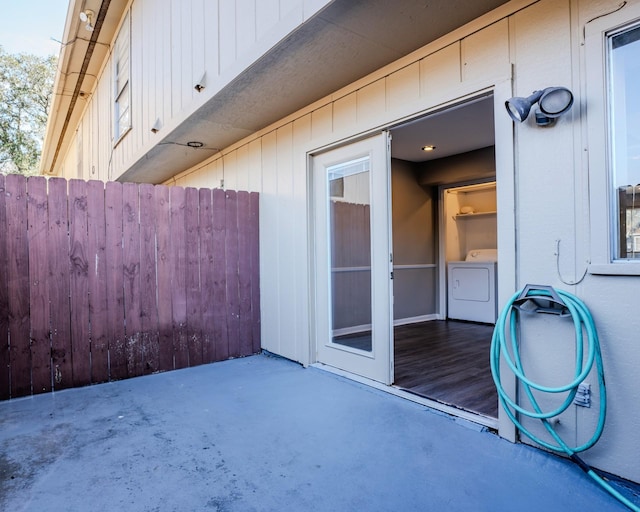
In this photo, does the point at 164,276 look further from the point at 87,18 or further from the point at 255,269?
the point at 87,18

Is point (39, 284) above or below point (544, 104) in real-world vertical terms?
below

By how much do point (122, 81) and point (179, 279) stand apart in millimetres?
4598

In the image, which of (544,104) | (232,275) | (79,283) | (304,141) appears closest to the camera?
(544,104)

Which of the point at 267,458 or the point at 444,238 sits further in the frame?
the point at 444,238

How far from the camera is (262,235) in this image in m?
4.55

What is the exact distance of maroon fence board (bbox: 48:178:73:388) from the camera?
10.9ft

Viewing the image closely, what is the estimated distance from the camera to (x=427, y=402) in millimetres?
2834

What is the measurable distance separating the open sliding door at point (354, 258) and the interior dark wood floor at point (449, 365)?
0.41m

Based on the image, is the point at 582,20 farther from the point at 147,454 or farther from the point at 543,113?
the point at 147,454

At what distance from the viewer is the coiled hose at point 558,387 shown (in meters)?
1.83

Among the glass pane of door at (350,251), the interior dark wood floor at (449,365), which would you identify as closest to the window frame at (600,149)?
the interior dark wood floor at (449,365)

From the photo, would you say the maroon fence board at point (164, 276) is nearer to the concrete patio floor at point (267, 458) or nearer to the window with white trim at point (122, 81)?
the concrete patio floor at point (267, 458)

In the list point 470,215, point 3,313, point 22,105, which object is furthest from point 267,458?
point 22,105

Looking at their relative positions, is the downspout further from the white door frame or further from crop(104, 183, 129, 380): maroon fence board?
the white door frame
